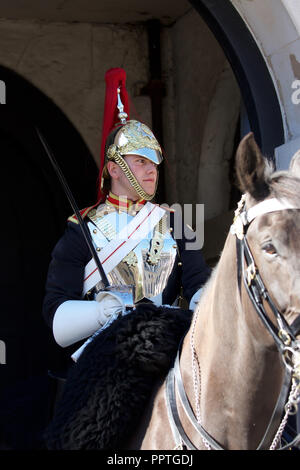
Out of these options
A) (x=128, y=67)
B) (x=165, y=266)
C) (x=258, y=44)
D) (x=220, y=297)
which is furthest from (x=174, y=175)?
(x=220, y=297)

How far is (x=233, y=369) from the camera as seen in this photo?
2270mm

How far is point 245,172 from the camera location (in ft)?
7.32

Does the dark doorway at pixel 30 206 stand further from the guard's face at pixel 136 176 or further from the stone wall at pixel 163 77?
the guard's face at pixel 136 176

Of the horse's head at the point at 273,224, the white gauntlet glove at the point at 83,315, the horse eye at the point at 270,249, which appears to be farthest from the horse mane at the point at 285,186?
the white gauntlet glove at the point at 83,315

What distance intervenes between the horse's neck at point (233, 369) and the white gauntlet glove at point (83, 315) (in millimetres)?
610

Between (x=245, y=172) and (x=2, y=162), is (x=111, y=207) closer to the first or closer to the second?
(x=245, y=172)

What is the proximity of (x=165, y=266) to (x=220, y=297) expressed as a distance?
995 mm

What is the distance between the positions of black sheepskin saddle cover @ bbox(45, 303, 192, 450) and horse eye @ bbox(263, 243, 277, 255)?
20.3 inches

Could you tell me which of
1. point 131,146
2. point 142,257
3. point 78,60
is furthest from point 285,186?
point 78,60

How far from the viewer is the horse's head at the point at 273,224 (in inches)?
82.6

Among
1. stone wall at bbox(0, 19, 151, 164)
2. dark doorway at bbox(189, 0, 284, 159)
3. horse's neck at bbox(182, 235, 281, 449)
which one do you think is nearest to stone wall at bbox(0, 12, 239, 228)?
stone wall at bbox(0, 19, 151, 164)

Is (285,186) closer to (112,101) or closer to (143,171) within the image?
(143,171)

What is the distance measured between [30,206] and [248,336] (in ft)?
10.3

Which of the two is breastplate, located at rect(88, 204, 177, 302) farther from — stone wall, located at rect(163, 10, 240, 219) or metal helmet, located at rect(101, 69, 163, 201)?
stone wall, located at rect(163, 10, 240, 219)
